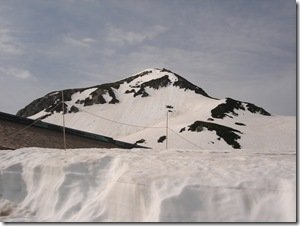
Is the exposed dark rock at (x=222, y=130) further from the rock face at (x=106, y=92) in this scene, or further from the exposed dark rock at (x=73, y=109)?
the exposed dark rock at (x=73, y=109)

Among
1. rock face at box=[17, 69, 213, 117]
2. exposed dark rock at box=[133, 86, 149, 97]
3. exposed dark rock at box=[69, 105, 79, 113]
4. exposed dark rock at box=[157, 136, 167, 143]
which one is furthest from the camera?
exposed dark rock at box=[133, 86, 149, 97]

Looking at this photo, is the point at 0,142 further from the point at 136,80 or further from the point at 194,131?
the point at 136,80

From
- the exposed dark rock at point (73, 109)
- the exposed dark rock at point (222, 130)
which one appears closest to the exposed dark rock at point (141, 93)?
the exposed dark rock at point (73, 109)

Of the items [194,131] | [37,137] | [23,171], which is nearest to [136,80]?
[194,131]

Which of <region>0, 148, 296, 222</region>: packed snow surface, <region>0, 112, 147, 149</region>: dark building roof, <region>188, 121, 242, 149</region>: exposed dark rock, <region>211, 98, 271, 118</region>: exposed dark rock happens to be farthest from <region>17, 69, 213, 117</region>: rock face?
<region>0, 148, 296, 222</region>: packed snow surface

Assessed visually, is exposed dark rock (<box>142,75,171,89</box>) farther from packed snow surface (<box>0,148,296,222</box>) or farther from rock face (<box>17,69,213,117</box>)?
packed snow surface (<box>0,148,296,222</box>)

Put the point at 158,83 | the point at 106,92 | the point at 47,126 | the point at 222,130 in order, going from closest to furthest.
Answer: the point at 47,126
the point at 222,130
the point at 106,92
the point at 158,83

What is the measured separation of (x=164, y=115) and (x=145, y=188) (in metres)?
93.9

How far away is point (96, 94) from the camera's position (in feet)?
387

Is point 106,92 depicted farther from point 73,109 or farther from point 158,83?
point 158,83

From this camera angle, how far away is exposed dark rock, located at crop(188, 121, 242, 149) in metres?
69.4

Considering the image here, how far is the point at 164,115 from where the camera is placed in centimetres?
10200

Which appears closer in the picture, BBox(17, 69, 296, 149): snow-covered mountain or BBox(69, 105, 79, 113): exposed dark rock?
BBox(17, 69, 296, 149): snow-covered mountain

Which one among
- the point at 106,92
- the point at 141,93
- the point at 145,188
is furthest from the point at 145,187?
the point at 106,92
